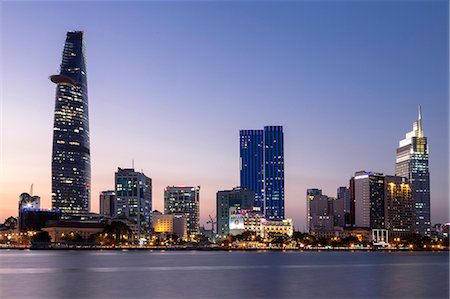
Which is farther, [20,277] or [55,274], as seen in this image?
[55,274]

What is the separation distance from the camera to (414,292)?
226 ft

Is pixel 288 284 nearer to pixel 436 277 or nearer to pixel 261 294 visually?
pixel 261 294

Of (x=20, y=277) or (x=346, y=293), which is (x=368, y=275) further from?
(x=20, y=277)

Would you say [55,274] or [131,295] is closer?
[131,295]

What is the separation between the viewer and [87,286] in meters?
71.2

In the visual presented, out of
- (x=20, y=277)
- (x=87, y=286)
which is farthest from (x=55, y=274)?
(x=87, y=286)

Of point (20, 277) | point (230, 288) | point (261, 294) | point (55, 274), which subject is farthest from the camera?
point (55, 274)

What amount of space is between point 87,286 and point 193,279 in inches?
544

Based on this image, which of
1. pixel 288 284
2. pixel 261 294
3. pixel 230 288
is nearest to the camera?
pixel 261 294

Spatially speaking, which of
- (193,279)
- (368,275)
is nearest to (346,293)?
(193,279)

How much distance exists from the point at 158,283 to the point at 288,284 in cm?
1440

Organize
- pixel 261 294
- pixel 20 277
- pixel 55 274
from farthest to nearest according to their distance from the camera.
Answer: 1. pixel 55 274
2. pixel 20 277
3. pixel 261 294

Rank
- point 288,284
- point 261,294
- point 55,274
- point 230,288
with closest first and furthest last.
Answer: point 261,294, point 230,288, point 288,284, point 55,274

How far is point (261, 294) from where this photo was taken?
217 ft
